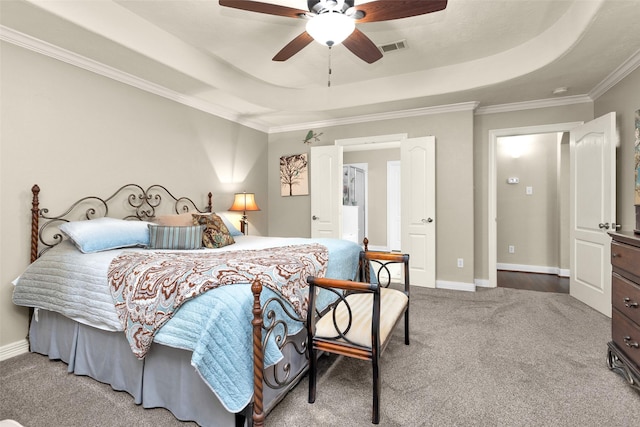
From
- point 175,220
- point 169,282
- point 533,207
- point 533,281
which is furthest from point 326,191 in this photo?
point 169,282

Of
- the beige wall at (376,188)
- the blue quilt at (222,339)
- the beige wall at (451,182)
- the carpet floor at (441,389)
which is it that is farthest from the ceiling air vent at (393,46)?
the beige wall at (376,188)

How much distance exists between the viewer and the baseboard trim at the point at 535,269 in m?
5.04

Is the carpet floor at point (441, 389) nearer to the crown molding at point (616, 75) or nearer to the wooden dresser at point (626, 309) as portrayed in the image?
the wooden dresser at point (626, 309)

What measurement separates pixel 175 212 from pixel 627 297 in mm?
3973

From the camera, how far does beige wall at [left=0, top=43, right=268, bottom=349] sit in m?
2.40

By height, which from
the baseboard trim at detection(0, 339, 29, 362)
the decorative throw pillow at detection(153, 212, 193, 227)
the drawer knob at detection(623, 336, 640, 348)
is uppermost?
the decorative throw pillow at detection(153, 212, 193, 227)

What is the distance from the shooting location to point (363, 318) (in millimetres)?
1903

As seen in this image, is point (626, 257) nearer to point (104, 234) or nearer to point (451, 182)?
point (451, 182)

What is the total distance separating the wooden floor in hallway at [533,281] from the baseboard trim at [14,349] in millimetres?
5160

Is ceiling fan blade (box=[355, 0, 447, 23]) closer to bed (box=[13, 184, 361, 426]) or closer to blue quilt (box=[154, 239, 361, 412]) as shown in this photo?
bed (box=[13, 184, 361, 426])

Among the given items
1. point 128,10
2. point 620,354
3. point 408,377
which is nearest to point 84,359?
point 408,377

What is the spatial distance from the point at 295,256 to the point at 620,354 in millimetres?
2097

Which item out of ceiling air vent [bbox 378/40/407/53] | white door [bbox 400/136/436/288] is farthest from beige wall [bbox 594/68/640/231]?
ceiling air vent [bbox 378/40/407/53]

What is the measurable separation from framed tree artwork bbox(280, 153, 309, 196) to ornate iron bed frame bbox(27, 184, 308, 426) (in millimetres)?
1437
